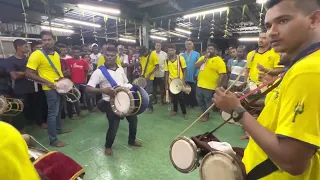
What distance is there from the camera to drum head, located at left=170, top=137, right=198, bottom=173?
131 centimetres

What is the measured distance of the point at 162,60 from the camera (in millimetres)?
6410

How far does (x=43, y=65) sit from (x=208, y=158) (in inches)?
130

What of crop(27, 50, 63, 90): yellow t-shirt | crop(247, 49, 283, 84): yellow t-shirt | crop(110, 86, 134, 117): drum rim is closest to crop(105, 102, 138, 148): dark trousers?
crop(110, 86, 134, 117): drum rim

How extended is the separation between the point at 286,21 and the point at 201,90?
14.2ft

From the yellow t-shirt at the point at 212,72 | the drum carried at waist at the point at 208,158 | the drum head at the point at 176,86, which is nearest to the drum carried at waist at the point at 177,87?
the drum head at the point at 176,86

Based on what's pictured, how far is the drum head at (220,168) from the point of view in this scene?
39.5 inches

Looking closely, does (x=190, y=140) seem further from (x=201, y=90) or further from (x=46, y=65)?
(x=201, y=90)

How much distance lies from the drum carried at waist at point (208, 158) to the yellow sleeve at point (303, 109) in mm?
390

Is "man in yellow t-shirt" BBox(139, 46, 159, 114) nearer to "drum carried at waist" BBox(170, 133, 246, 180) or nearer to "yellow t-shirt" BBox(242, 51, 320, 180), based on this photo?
"drum carried at waist" BBox(170, 133, 246, 180)

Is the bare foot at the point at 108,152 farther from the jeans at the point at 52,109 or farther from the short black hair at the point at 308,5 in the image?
the short black hair at the point at 308,5

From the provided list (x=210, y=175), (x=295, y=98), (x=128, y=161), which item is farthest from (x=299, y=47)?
(x=128, y=161)

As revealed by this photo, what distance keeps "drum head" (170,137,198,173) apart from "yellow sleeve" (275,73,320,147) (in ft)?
2.25

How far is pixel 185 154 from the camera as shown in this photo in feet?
4.48

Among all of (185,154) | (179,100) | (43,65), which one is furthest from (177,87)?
(185,154)
